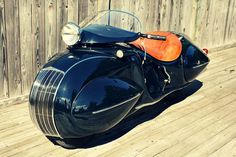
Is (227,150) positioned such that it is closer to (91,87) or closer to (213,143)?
(213,143)

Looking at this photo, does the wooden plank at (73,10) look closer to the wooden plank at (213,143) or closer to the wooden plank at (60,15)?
the wooden plank at (60,15)

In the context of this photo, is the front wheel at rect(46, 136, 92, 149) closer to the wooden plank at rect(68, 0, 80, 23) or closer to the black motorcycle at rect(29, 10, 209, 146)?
the black motorcycle at rect(29, 10, 209, 146)

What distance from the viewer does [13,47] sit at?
4070 mm

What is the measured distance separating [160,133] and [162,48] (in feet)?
3.25

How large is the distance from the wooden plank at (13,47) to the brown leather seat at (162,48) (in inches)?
54.0

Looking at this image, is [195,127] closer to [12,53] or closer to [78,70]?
[78,70]

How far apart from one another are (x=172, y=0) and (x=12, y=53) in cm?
321

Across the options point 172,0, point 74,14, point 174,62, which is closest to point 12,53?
point 74,14

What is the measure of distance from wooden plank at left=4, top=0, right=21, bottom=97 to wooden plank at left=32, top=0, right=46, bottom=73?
21cm

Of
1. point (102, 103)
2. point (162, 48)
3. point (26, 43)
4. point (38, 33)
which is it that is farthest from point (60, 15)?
point (102, 103)

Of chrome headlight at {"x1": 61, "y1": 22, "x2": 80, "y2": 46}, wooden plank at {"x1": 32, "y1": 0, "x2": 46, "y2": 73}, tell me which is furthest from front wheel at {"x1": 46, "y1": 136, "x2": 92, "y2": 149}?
wooden plank at {"x1": 32, "y1": 0, "x2": 46, "y2": 73}

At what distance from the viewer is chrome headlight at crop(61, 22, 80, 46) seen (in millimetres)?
3047

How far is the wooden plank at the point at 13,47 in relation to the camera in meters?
3.95

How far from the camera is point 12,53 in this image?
4.08m
